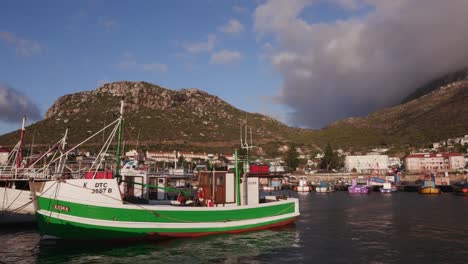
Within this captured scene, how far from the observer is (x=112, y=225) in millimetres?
21656

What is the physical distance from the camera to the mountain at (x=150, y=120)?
113125mm

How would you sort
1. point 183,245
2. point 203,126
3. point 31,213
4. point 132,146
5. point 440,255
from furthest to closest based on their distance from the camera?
point 203,126 → point 132,146 → point 31,213 → point 183,245 → point 440,255

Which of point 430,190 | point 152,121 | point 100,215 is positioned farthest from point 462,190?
point 152,121

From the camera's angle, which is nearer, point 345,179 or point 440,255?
point 440,255

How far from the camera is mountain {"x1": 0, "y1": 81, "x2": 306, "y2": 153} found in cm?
11312

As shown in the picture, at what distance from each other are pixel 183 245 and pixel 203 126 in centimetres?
13263

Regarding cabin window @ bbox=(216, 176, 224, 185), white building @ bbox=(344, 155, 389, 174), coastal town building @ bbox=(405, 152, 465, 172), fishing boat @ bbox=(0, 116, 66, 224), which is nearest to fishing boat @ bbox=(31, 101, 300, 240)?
cabin window @ bbox=(216, 176, 224, 185)

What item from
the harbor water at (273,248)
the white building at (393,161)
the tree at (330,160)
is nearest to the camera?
the harbor water at (273,248)

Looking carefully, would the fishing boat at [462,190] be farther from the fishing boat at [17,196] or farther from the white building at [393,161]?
the white building at [393,161]

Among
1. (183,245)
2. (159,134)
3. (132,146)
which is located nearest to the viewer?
(183,245)

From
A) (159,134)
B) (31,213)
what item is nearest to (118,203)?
(31,213)

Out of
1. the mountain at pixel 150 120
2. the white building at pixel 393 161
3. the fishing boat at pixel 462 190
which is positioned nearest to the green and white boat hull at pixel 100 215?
the fishing boat at pixel 462 190

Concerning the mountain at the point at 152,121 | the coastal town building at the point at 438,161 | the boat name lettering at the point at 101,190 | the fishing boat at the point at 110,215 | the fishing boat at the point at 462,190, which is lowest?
the fishing boat at the point at 462,190

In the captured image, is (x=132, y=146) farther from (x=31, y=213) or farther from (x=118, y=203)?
(x=118, y=203)
